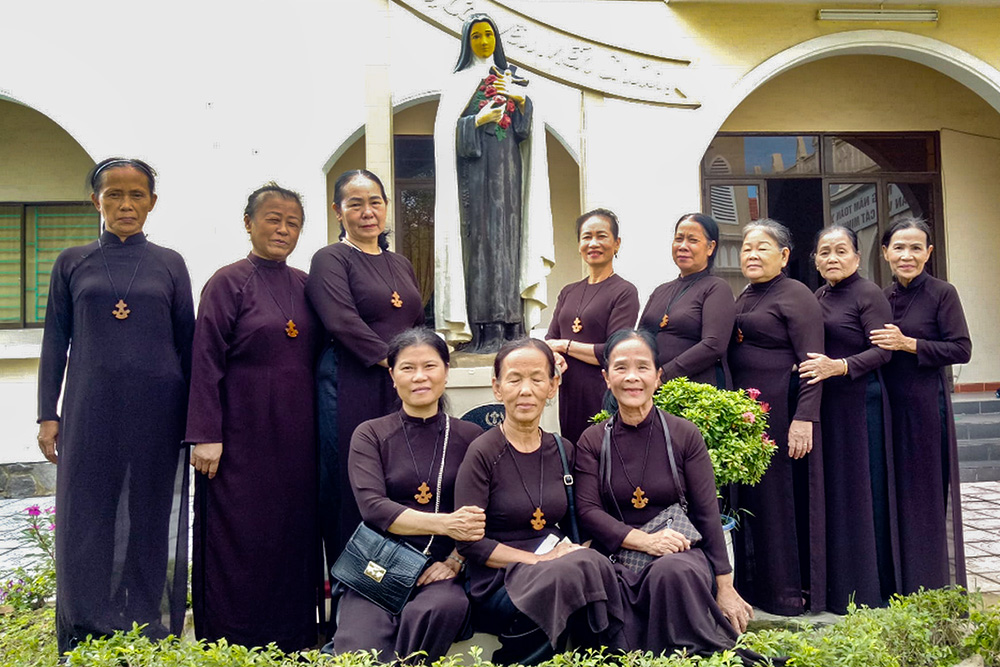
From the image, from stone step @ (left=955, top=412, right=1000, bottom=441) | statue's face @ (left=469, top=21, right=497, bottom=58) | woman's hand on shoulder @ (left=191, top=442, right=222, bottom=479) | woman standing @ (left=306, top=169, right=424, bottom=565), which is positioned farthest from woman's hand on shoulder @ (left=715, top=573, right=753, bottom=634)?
stone step @ (left=955, top=412, right=1000, bottom=441)

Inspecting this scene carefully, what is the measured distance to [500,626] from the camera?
274cm

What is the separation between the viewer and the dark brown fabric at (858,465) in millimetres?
3797

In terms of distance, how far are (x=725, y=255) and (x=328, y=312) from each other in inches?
285

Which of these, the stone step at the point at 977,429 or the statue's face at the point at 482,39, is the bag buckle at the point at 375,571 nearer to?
the statue's face at the point at 482,39

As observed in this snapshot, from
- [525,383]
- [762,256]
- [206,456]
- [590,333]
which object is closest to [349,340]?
[206,456]

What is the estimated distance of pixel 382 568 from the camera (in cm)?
279

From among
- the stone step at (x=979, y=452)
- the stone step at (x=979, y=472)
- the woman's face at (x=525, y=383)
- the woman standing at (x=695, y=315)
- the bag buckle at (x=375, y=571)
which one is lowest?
the stone step at (x=979, y=472)

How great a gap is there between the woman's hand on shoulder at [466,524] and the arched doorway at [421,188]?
5672mm

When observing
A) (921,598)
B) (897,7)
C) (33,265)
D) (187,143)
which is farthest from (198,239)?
(897,7)

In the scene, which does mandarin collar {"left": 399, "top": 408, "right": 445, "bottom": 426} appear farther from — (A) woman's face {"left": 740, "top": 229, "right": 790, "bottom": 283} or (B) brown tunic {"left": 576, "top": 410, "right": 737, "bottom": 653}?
(A) woman's face {"left": 740, "top": 229, "right": 790, "bottom": 283}

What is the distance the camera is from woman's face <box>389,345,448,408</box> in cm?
297

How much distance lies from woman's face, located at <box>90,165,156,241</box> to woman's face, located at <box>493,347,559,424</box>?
163 centimetres

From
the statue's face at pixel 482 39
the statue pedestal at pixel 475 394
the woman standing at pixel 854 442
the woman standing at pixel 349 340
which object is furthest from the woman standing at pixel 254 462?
the woman standing at pixel 854 442

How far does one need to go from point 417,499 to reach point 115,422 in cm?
123
